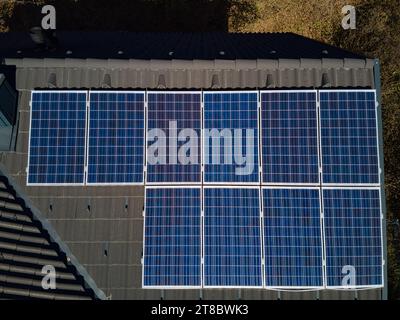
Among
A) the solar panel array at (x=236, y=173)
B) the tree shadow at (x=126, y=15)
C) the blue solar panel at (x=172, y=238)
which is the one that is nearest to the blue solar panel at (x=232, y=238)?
the solar panel array at (x=236, y=173)

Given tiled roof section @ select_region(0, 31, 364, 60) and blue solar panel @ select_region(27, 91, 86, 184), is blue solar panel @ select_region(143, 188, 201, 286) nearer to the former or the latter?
blue solar panel @ select_region(27, 91, 86, 184)

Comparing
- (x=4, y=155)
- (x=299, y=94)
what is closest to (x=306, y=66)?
(x=299, y=94)

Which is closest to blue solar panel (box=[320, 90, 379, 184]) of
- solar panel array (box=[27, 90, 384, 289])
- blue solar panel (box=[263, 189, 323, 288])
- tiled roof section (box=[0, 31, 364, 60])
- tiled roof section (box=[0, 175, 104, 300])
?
solar panel array (box=[27, 90, 384, 289])

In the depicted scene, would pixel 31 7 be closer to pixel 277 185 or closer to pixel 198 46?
pixel 198 46

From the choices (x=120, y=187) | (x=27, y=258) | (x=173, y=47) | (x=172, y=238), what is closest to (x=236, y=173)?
(x=172, y=238)

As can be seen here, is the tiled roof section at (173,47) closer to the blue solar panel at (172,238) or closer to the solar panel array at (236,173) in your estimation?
the solar panel array at (236,173)
